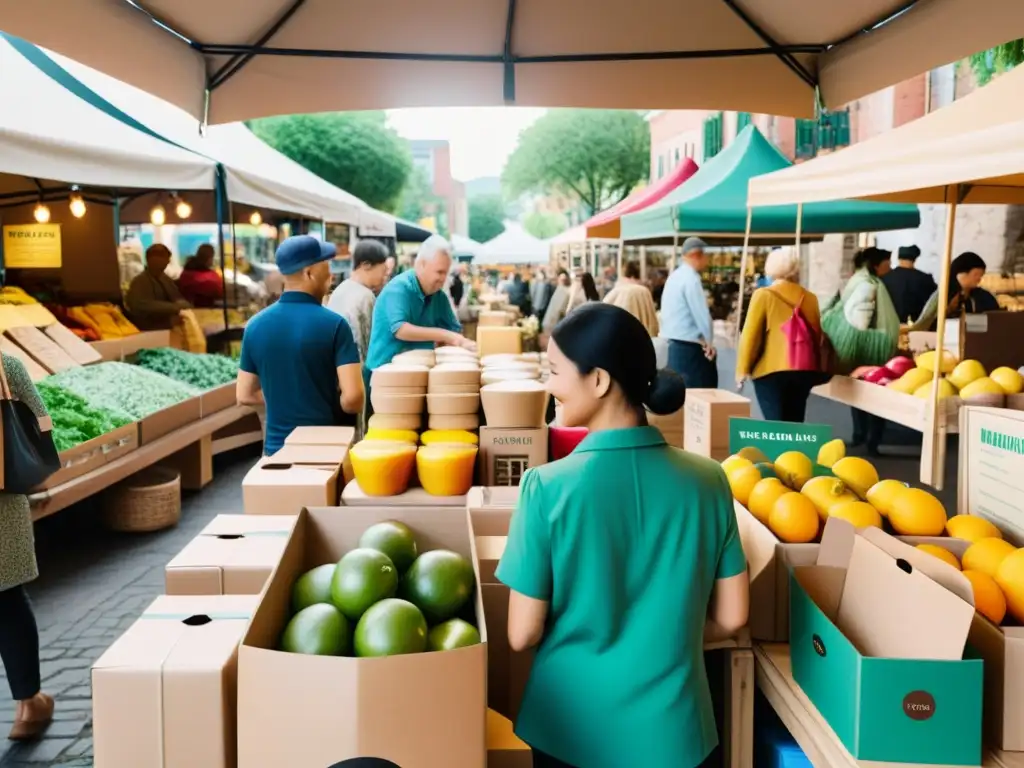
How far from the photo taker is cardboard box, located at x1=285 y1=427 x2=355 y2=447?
12.1 feet

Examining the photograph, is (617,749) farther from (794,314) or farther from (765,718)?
(794,314)

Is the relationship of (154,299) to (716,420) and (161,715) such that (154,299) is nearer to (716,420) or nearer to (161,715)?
(716,420)

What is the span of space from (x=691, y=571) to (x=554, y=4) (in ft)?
8.16

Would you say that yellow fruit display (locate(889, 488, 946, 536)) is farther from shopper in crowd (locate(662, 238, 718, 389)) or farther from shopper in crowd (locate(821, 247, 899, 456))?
shopper in crowd (locate(662, 238, 718, 389))

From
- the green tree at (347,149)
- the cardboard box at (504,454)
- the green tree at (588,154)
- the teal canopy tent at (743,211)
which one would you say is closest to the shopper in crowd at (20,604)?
the cardboard box at (504,454)

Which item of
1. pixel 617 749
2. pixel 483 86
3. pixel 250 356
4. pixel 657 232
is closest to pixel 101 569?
pixel 250 356

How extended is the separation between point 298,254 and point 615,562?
283cm

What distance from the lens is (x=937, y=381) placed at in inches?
197

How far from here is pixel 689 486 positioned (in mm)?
1948

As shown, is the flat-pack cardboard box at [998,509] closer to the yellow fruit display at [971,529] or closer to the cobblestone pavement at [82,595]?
the yellow fruit display at [971,529]

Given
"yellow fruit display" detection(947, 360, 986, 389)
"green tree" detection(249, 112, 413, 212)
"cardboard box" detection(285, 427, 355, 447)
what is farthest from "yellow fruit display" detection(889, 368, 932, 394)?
"green tree" detection(249, 112, 413, 212)

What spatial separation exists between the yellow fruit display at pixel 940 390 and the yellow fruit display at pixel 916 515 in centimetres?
338

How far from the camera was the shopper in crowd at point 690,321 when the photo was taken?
28.5 feet

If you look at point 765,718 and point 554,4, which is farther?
point 554,4
